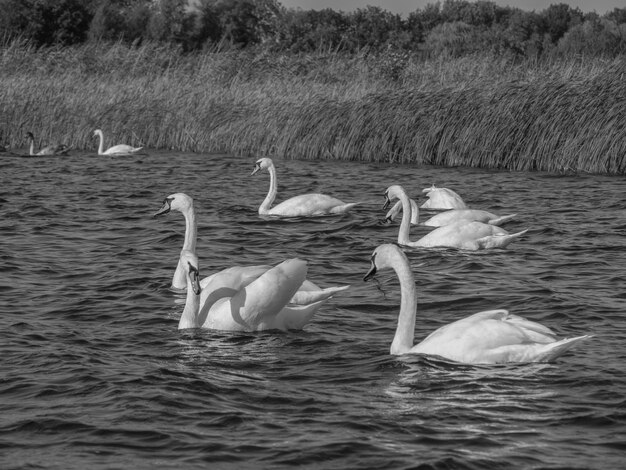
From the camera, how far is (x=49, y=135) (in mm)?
22312

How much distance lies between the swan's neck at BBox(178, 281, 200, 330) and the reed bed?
10674 mm

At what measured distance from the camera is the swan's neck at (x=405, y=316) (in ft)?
23.3

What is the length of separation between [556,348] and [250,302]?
227cm

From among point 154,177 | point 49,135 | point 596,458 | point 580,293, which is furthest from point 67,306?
point 49,135

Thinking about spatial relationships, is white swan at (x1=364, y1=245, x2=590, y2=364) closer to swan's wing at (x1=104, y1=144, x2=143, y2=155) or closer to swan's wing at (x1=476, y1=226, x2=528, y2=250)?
swan's wing at (x1=476, y1=226, x2=528, y2=250)

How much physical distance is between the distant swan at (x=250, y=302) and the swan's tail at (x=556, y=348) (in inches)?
75.2

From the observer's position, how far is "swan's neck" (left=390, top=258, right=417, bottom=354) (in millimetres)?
7094

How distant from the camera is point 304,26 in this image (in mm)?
43000

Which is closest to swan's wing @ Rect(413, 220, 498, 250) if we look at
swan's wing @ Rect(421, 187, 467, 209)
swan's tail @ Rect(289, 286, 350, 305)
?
swan's wing @ Rect(421, 187, 467, 209)

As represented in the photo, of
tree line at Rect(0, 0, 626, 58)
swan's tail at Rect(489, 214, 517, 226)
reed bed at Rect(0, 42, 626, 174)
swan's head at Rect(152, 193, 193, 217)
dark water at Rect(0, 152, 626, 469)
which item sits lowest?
dark water at Rect(0, 152, 626, 469)

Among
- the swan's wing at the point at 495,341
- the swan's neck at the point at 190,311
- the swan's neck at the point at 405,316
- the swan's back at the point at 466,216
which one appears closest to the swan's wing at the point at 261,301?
the swan's neck at the point at 190,311

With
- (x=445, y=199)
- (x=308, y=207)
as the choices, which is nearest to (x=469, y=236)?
(x=445, y=199)

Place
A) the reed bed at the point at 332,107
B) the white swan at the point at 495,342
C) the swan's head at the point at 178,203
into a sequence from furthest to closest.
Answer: the reed bed at the point at 332,107 → the swan's head at the point at 178,203 → the white swan at the point at 495,342

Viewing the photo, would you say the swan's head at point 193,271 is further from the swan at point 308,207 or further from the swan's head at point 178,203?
the swan at point 308,207
